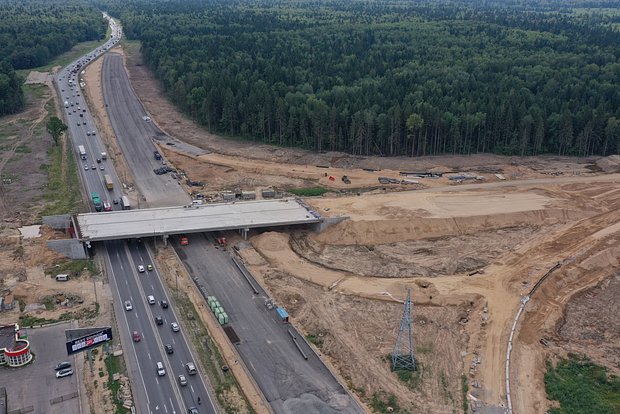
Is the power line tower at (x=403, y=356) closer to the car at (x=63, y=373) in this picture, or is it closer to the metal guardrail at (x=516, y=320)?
the metal guardrail at (x=516, y=320)

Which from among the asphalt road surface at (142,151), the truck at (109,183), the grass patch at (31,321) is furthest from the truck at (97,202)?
the grass patch at (31,321)

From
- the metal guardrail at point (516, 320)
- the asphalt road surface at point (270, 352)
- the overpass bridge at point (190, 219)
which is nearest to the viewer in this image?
the asphalt road surface at point (270, 352)

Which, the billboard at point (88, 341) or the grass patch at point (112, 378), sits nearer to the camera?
the grass patch at point (112, 378)

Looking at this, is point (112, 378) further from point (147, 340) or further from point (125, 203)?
point (125, 203)

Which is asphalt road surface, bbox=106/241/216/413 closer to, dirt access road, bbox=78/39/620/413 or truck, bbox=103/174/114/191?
dirt access road, bbox=78/39/620/413

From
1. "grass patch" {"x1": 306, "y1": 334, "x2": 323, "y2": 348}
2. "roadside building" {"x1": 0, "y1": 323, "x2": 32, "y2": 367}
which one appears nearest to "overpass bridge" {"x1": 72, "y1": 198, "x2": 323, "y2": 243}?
"roadside building" {"x1": 0, "y1": 323, "x2": 32, "y2": 367}
